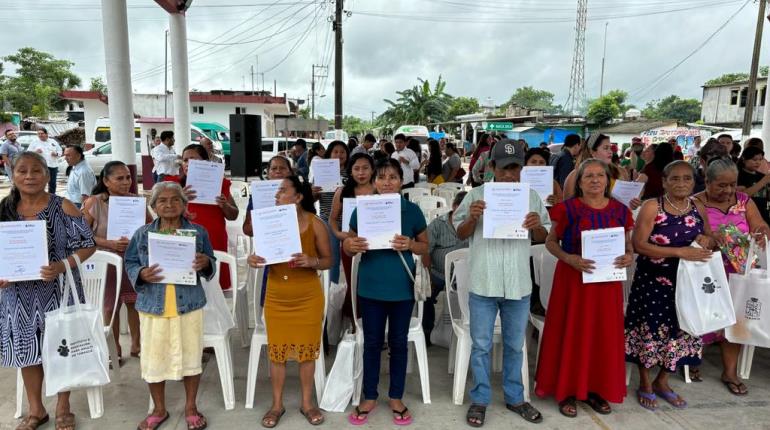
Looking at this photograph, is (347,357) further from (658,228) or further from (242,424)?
(658,228)

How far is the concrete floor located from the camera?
10.3 feet

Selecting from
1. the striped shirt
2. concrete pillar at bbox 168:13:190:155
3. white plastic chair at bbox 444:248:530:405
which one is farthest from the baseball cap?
concrete pillar at bbox 168:13:190:155

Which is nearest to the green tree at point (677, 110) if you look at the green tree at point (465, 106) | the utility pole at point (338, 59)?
the green tree at point (465, 106)

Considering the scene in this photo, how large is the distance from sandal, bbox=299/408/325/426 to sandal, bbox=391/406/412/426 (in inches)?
18.2

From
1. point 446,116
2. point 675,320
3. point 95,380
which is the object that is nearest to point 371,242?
point 95,380

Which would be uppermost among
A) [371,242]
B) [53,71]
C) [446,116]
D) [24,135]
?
[53,71]

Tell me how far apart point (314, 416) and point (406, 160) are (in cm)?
556

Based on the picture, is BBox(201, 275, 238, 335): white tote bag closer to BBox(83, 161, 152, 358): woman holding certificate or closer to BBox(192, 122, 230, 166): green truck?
BBox(83, 161, 152, 358): woman holding certificate

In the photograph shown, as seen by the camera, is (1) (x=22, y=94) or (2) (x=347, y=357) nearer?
(2) (x=347, y=357)

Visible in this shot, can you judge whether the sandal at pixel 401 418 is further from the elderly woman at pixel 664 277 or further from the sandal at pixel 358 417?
the elderly woman at pixel 664 277

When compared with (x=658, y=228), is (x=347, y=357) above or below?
below

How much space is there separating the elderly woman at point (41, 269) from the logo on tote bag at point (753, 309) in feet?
14.6

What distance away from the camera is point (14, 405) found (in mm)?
3293

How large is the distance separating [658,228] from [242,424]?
2965 mm
